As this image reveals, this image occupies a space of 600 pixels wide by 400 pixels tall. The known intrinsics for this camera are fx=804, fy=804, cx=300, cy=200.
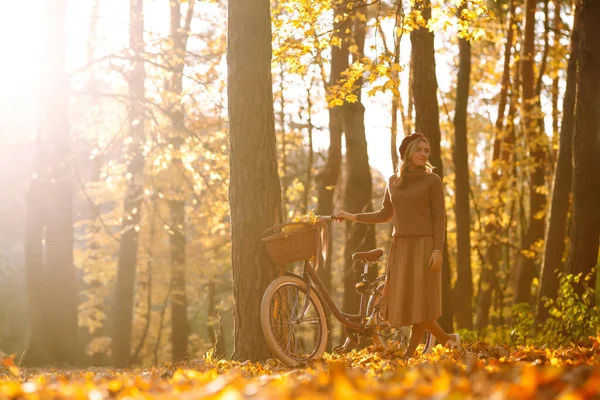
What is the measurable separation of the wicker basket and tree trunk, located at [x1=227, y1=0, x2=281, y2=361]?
0.96 ft

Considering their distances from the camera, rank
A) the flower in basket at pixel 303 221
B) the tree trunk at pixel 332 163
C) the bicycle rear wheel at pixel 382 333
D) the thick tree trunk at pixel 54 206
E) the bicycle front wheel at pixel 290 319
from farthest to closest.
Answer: the tree trunk at pixel 332 163, the thick tree trunk at pixel 54 206, the bicycle rear wheel at pixel 382 333, the flower in basket at pixel 303 221, the bicycle front wheel at pixel 290 319

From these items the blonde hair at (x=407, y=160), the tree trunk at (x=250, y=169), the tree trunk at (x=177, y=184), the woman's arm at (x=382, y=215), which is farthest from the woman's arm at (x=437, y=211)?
the tree trunk at (x=177, y=184)

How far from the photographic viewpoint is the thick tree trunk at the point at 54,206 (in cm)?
1549

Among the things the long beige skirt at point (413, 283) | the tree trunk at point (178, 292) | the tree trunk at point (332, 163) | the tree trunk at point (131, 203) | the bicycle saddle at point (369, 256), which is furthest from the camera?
the tree trunk at point (178, 292)

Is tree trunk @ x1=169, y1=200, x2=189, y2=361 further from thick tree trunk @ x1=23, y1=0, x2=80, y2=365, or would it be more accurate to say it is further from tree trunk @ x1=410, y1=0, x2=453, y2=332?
tree trunk @ x1=410, y1=0, x2=453, y2=332

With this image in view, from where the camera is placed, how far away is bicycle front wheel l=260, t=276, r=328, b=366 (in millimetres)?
7441

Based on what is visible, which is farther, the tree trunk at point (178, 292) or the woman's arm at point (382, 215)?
the tree trunk at point (178, 292)

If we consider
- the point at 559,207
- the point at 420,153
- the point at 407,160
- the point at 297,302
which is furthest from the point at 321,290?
the point at 559,207

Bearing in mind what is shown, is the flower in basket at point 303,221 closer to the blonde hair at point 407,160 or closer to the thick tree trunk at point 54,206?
the blonde hair at point 407,160

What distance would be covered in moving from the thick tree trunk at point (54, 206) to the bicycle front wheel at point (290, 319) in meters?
8.83

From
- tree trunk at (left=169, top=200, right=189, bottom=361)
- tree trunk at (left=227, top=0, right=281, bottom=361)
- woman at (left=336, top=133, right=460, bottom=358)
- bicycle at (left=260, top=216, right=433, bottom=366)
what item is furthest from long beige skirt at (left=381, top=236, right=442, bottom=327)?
tree trunk at (left=169, top=200, right=189, bottom=361)

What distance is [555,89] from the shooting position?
2441 centimetres

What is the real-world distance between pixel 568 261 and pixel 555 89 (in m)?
13.8

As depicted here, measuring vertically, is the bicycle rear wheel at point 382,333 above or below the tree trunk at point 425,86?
below
